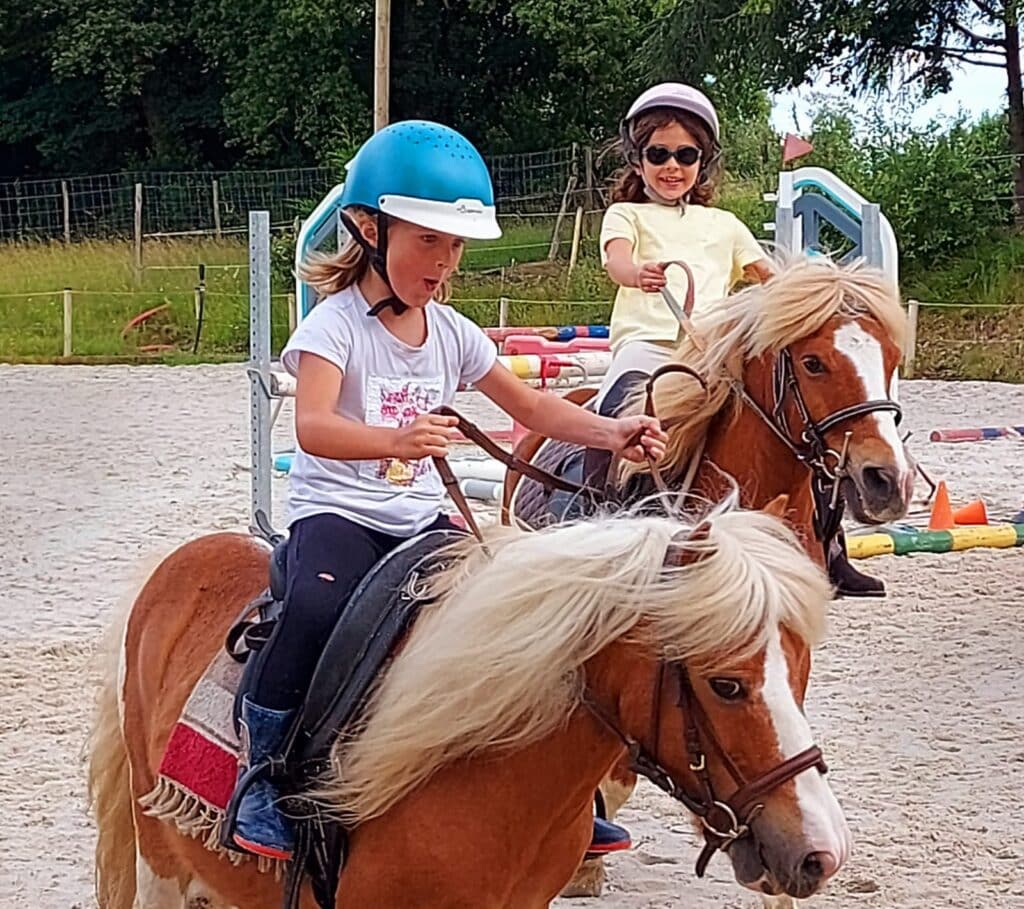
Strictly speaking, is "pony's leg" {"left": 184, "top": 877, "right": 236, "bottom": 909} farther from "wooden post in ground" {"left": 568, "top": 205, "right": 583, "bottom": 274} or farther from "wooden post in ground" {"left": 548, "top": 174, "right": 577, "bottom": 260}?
"wooden post in ground" {"left": 548, "top": 174, "right": 577, "bottom": 260}

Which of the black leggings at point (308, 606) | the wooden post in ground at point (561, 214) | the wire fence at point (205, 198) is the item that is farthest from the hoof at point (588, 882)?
the wire fence at point (205, 198)

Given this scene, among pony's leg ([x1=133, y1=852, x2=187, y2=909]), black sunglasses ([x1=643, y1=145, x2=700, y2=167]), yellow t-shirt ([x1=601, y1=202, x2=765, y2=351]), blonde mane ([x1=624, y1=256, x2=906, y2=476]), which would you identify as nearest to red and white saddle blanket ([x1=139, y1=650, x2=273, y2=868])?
pony's leg ([x1=133, y1=852, x2=187, y2=909])

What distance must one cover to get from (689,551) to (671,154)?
92.0 inches

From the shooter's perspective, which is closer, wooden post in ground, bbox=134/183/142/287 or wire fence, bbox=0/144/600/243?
wooden post in ground, bbox=134/183/142/287

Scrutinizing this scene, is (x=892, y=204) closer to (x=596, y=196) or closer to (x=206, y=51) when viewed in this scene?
(x=596, y=196)

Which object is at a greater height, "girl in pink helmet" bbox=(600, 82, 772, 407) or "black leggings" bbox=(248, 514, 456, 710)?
"girl in pink helmet" bbox=(600, 82, 772, 407)

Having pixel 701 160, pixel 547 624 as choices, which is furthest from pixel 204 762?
pixel 701 160

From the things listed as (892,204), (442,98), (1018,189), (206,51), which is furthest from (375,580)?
(206,51)

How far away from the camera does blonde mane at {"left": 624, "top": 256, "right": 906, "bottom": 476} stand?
3.85 meters

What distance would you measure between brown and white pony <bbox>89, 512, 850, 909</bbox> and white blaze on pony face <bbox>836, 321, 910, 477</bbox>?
5.43ft

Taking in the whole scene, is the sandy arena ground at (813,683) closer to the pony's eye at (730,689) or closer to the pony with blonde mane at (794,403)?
the pony with blonde mane at (794,403)

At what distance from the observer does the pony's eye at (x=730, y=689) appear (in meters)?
2.03

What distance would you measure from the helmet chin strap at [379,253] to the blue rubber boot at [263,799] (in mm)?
697

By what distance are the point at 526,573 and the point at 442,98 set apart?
29134 millimetres
